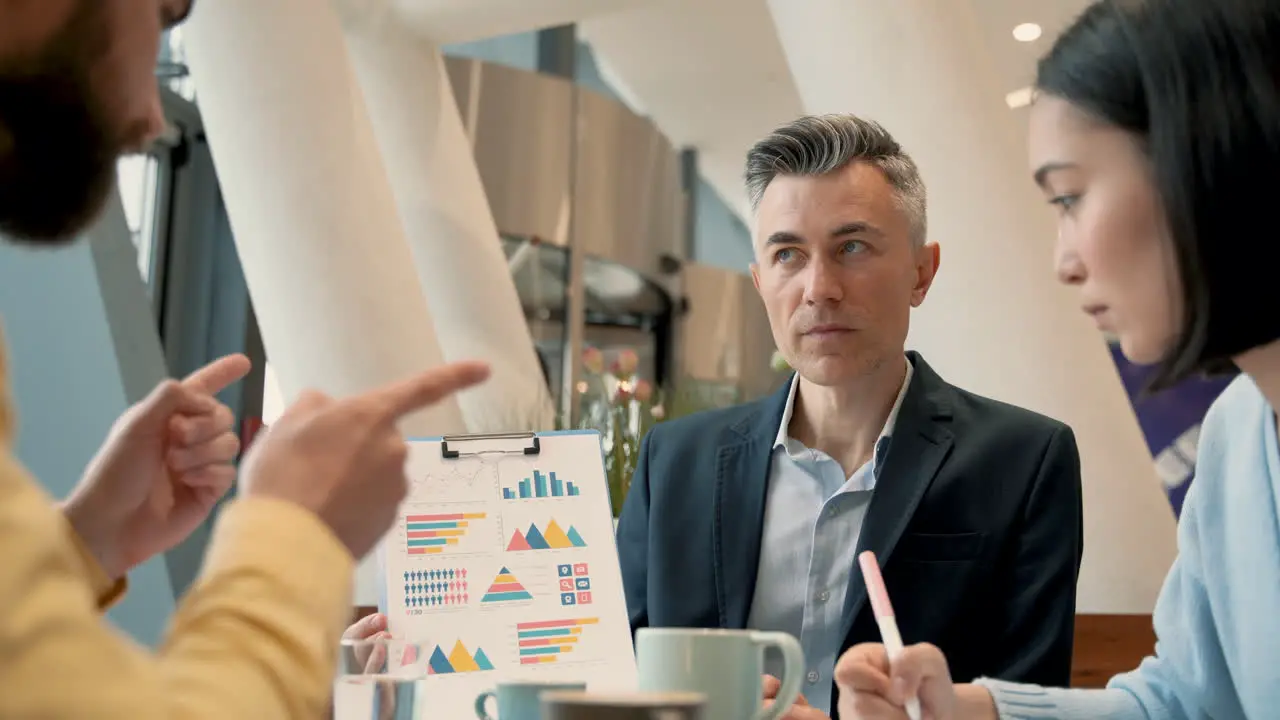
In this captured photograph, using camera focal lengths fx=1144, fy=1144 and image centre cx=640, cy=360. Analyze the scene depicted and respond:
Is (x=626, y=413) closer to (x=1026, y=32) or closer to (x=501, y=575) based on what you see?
(x=501, y=575)

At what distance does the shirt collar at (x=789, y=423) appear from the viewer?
5.90ft

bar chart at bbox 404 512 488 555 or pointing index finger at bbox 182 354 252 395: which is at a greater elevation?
pointing index finger at bbox 182 354 252 395

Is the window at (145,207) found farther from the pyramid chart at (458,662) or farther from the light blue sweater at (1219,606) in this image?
the light blue sweater at (1219,606)

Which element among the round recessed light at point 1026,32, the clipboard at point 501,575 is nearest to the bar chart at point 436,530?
the clipboard at point 501,575

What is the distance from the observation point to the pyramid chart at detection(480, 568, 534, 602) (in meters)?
1.30

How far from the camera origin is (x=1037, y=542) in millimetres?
1673

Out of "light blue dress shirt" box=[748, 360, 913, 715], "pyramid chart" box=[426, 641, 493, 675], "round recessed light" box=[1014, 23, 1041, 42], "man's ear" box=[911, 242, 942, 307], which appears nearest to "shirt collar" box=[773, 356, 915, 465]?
"light blue dress shirt" box=[748, 360, 913, 715]

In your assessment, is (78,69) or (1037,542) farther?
(1037,542)

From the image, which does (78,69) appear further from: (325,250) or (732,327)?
(732,327)

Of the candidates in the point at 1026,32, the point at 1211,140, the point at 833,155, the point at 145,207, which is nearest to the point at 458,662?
the point at 1211,140

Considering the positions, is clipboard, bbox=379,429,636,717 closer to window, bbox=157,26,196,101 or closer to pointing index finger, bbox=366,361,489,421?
pointing index finger, bbox=366,361,489,421

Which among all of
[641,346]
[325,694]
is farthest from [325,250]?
[641,346]

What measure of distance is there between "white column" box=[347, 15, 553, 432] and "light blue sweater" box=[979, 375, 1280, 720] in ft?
9.56

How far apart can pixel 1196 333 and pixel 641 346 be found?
6279 mm
